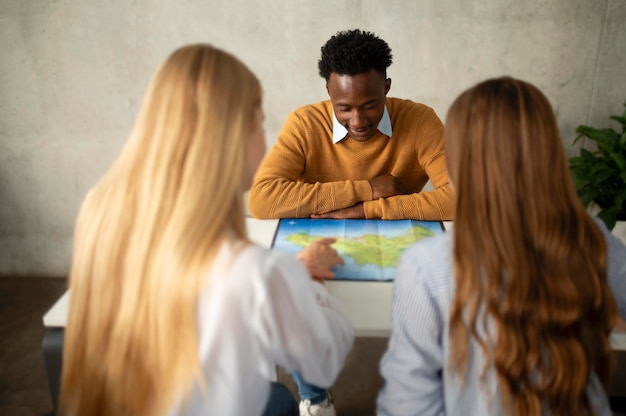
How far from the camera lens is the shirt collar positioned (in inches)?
78.6

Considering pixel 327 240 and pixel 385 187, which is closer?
pixel 327 240

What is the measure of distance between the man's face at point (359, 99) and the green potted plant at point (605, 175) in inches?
49.3

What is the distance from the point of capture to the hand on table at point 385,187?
5.98ft

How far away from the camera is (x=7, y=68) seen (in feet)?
8.89

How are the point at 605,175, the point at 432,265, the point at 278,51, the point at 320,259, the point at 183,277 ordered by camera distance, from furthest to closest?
the point at 278,51
the point at 605,175
the point at 320,259
the point at 432,265
the point at 183,277

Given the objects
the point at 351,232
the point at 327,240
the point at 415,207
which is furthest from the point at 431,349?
the point at 415,207

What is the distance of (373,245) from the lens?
1460 mm

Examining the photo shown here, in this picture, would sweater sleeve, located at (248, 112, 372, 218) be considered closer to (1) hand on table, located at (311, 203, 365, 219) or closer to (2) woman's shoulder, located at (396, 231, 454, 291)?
(1) hand on table, located at (311, 203, 365, 219)

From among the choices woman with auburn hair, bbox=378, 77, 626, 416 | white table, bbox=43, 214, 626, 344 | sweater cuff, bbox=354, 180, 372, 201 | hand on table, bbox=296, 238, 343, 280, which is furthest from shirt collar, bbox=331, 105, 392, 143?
woman with auburn hair, bbox=378, 77, 626, 416

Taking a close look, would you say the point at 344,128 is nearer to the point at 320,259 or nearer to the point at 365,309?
the point at 320,259

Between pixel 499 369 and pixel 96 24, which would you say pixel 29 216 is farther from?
pixel 499 369

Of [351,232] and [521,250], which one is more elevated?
[521,250]

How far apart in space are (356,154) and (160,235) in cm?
131

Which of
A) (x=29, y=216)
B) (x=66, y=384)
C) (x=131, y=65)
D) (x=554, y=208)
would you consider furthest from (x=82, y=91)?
(x=554, y=208)
